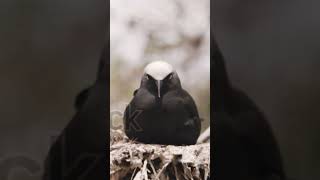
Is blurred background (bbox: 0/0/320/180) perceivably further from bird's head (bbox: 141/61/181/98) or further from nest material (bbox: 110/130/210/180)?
nest material (bbox: 110/130/210/180)

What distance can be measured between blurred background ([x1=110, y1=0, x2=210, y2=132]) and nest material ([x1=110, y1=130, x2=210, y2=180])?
62mm

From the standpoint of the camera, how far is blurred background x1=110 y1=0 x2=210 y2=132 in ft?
3.23

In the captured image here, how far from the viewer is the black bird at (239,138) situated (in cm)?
98

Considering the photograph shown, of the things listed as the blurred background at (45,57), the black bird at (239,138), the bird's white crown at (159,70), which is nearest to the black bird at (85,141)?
the blurred background at (45,57)

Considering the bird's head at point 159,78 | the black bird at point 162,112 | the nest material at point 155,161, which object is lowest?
the nest material at point 155,161

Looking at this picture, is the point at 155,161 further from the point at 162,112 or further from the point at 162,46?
the point at 162,46

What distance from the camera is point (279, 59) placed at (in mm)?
988

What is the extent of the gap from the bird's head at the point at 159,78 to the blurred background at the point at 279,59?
15 centimetres

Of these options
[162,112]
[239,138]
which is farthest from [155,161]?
[239,138]

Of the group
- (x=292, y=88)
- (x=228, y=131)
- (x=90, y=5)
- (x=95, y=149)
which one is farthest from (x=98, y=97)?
(x=292, y=88)

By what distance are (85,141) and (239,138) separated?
0.42m

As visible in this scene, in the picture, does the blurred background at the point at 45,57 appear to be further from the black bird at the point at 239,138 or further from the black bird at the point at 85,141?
the black bird at the point at 239,138

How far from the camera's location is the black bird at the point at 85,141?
98cm

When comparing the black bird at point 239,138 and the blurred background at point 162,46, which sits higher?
the blurred background at point 162,46
